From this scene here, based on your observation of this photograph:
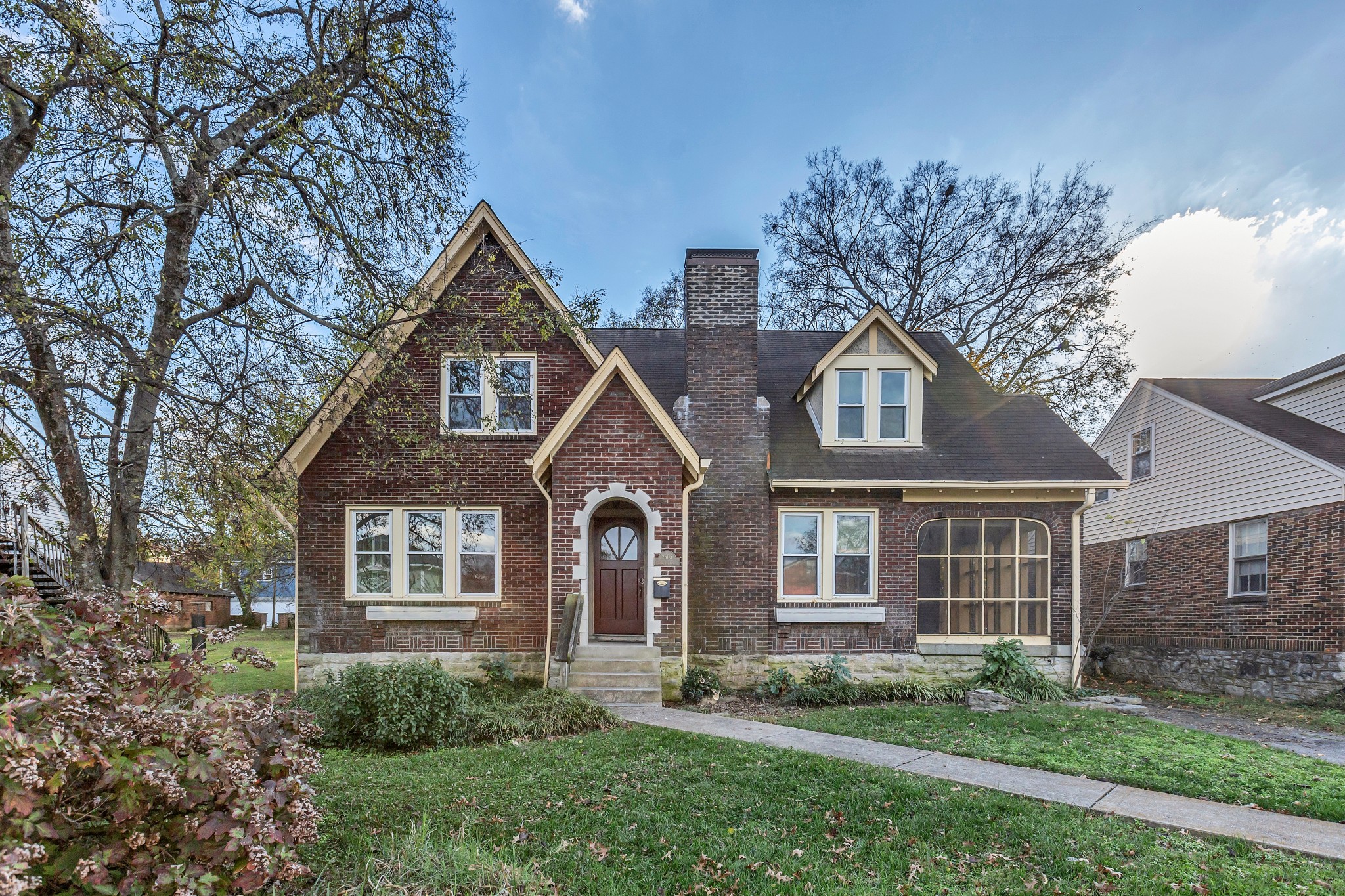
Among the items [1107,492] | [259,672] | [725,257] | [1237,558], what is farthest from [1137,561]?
[259,672]

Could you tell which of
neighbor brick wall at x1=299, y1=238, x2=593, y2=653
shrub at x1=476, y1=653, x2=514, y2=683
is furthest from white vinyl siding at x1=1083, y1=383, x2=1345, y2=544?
shrub at x1=476, y1=653, x2=514, y2=683

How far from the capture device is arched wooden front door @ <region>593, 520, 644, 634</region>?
38.5 feet

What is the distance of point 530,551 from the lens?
11.4 m

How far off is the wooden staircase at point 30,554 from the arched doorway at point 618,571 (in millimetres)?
8486

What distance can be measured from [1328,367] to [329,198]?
18.1 m

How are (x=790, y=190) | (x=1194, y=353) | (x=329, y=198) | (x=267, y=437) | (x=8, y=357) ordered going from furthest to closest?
(x=790, y=190)
(x=1194, y=353)
(x=329, y=198)
(x=267, y=437)
(x=8, y=357)

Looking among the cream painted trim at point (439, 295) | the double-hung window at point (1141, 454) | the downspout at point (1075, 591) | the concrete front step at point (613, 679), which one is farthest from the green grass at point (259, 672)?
the double-hung window at point (1141, 454)

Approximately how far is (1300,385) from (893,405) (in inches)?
368

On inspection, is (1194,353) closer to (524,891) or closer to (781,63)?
(781,63)

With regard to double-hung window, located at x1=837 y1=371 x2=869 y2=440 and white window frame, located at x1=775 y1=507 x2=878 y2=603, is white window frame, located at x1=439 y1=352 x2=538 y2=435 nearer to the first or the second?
white window frame, located at x1=775 y1=507 x2=878 y2=603

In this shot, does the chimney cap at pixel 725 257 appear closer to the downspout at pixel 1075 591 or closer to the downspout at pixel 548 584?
the downspout at pixel 548 584

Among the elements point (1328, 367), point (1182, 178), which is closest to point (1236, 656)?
point (1328, 367)

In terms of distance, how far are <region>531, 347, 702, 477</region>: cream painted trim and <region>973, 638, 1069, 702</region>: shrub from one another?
19.2ft

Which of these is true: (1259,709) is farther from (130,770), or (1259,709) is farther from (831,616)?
(130,770)
